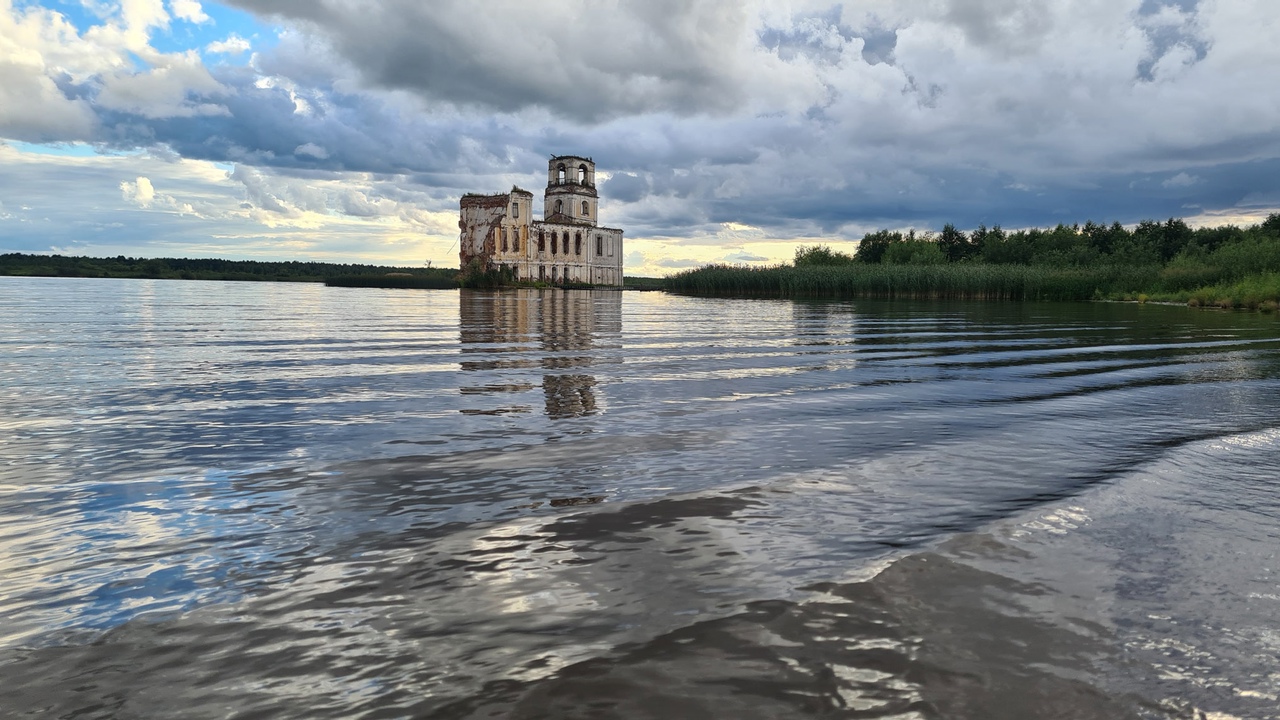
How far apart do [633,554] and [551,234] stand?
81199 mm

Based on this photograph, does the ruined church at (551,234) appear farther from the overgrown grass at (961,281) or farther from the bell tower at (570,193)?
the overgrown grass at (961,281)

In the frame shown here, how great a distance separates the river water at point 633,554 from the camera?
2686mm

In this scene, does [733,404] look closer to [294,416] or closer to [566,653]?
[294,416]

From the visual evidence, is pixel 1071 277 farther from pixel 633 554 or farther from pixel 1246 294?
pixel 633 554

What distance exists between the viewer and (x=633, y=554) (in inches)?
156

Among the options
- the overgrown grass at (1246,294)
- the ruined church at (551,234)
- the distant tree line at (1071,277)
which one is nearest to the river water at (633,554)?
the overgrown grass at (1246,294)

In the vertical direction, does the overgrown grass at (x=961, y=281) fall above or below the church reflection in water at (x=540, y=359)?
above

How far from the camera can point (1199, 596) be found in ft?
11.5

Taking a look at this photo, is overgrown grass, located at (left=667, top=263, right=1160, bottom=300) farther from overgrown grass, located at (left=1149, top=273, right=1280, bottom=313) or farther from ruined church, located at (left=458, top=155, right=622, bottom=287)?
ruined church, located at (left=458, top=155, right=622, bottom=287)

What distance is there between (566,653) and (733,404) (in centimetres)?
623

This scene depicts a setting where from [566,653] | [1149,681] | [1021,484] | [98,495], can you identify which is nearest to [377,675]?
[566,653]

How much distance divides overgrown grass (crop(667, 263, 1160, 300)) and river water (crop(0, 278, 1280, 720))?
39.4 metres

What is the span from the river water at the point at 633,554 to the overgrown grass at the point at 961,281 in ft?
129

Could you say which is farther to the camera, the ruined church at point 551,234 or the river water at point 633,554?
the ruined church at point 551,234
